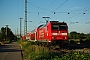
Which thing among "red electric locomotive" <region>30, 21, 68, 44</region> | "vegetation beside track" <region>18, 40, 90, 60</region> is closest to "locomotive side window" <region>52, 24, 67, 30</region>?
"red electric locomotive" <region>30, 21, 68, 44</region>

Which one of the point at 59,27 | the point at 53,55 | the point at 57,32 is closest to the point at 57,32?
the point at 57,32

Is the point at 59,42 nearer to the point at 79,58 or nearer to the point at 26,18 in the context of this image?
the point at 79,58

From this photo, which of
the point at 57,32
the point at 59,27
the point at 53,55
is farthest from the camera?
the point at 59,27

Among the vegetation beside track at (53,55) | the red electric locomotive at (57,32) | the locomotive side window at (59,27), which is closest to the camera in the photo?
the vegetation beside track at (53,55)

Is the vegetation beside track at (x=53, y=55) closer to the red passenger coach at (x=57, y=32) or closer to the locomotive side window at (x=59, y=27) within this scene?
the red passenger coach at (x=57, y=32)

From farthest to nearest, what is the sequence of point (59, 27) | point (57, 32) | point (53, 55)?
point (59, 27) → point (57, 32) → point (53, 55)

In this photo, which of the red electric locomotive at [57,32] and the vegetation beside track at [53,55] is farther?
the red electric locomotive at [57,32]

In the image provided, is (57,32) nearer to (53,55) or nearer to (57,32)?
(57,32)

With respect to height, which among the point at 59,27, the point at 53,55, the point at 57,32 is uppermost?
the point at 59,27

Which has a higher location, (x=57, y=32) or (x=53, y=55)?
(x=57, y=32)

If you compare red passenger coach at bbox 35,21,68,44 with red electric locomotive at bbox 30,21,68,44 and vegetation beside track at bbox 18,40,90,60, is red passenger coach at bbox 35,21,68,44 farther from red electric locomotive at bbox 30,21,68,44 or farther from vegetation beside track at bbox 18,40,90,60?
vegetation beside track at bbox 18,40,90,60

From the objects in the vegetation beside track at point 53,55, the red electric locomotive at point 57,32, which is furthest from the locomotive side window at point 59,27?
the vegetation beside track at point 53,55

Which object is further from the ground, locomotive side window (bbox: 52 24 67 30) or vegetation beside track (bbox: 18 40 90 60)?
locomotive side window (bbox: 52 24 67 30)

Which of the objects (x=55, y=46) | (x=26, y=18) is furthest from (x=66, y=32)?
(x=26, y=18)
